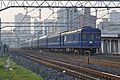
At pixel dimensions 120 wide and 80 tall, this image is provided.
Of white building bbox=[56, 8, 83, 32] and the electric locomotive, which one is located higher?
white building bbox=[56, 8, 83, 32]

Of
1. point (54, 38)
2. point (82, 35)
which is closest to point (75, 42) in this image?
point (82, 35)

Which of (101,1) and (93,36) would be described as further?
(93,36)

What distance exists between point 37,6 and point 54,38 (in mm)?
24622

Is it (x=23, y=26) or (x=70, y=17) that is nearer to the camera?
(x=23, y=26)

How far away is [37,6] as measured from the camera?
129ft

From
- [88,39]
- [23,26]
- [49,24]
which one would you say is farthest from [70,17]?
[88,39]

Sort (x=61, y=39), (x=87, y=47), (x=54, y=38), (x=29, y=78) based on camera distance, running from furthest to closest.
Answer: (x=54, y=38) < (x=61, y=39) < (x=87, y=47) < (x=29, y=78)

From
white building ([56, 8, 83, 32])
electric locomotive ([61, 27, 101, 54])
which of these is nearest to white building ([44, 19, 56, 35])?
white building ([56, 8, 83, 32])

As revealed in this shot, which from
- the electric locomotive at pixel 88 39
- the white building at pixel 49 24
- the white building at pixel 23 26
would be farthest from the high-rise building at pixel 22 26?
the electric locomotive at pixel 88 39

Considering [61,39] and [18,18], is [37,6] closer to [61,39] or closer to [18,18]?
[61,39]

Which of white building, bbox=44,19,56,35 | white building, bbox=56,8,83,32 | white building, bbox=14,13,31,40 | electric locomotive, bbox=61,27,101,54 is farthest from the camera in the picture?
white building, bbox=44,19,56,35

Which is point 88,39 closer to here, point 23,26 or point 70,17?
point 23,26

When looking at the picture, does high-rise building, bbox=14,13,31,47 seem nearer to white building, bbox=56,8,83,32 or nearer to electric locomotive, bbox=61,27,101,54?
white building, bbox=56,8,83,32

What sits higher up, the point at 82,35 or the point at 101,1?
the point at 101,1
